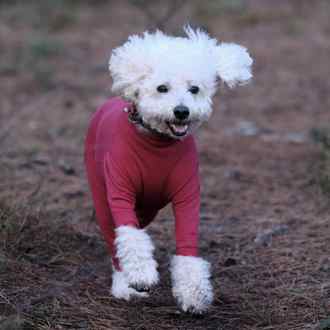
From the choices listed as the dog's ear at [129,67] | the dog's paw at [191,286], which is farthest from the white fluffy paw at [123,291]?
the dog's ear at [129,67]

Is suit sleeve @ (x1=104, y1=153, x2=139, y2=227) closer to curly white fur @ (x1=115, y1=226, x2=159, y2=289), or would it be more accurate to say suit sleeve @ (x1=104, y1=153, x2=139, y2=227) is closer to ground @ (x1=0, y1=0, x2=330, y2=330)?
curly white fur @ (x1=115, y1=226, x2=159, y2=289)

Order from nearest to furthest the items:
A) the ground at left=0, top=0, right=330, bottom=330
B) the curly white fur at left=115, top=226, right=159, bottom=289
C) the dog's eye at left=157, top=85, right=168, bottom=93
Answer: the curly white fur at left=115, top=226, right=159, bottom=289 < the dog's eye at left=157, top=85, right=168, bottom=93 < the ground at left=0, top=0, right=330, bottom=330

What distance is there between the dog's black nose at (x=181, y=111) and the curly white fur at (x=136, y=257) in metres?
0.58

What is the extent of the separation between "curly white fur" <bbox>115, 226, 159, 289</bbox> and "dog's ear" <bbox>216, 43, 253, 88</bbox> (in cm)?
86

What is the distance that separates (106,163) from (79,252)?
3.21ft

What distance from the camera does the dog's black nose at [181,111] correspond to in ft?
12.6

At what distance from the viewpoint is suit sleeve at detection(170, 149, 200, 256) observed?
4.05m

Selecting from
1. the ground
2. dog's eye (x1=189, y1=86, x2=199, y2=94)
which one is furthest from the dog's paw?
dog's eye (x1=189, y1=86, x2=199, y2=94)

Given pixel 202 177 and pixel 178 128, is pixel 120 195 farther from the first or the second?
pixel 202 177

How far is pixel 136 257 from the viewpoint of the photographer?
388cm

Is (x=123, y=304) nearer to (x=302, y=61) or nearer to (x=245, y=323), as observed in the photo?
(x=245, y=323)

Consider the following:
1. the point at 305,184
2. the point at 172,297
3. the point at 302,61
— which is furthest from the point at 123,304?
the point at 302,61

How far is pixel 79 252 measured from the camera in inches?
193

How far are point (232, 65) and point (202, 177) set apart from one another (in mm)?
2739
